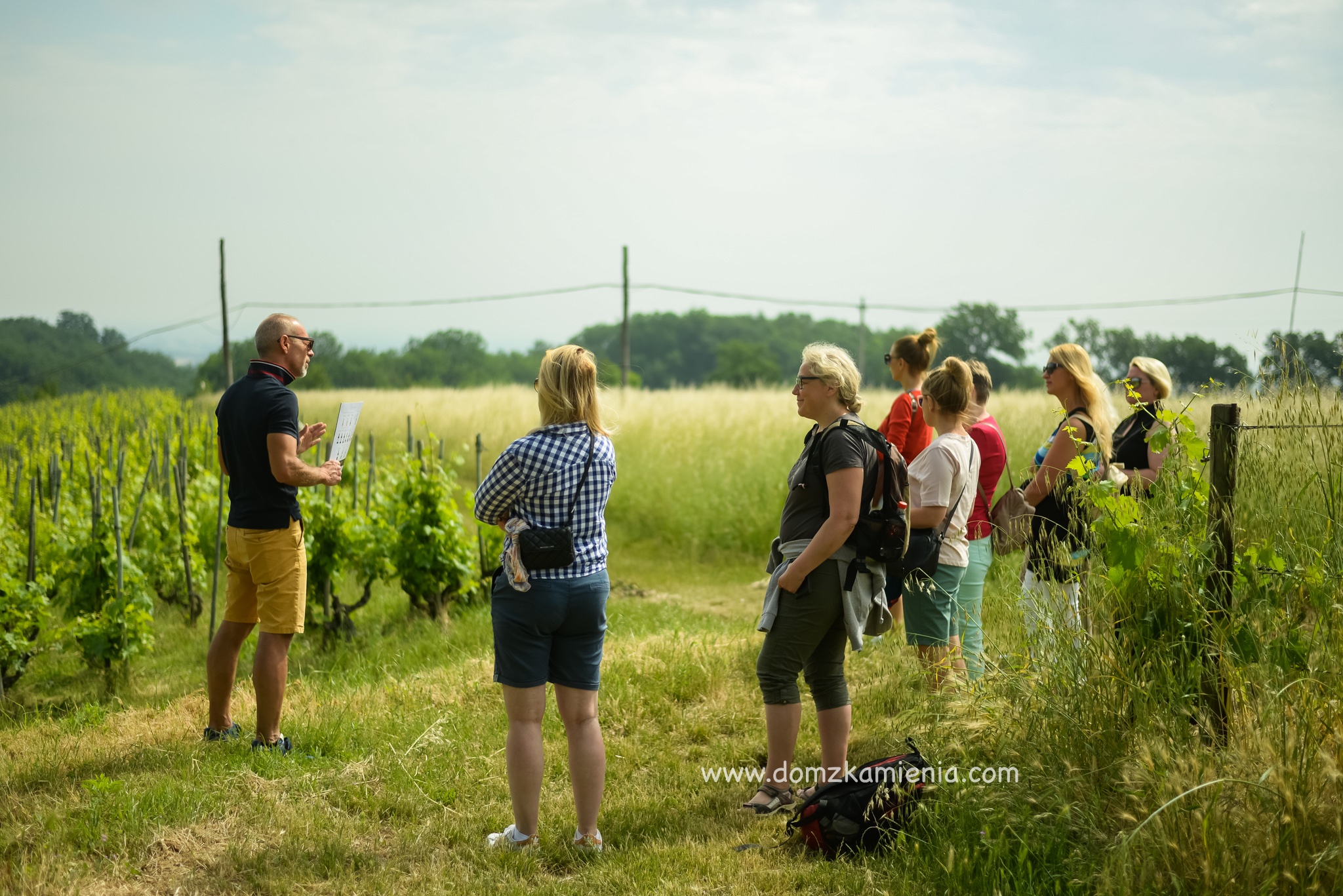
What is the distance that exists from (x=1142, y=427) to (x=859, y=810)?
2.39 metres

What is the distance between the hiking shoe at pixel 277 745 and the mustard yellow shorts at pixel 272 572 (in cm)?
48

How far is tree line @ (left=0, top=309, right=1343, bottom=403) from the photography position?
1576 centimetres

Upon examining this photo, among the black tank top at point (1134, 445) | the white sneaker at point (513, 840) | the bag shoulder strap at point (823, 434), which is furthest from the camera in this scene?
the black tank top at point (1134, 445)

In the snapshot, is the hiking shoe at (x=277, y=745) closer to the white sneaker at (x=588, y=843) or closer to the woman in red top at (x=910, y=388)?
the white sneaker at (x=588, y=843)

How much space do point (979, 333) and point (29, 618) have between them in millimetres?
34615

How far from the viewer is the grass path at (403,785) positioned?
3039 mm

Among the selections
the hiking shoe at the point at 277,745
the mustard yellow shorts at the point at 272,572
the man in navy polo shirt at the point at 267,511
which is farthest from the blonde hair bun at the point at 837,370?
the hiking shoe at the point at 277,745

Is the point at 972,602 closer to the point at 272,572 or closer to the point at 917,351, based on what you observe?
the point at 917,351

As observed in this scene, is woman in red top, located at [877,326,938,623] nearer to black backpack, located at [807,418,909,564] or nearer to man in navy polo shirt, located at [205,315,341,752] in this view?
black backpack, located at [807,418,909,564]

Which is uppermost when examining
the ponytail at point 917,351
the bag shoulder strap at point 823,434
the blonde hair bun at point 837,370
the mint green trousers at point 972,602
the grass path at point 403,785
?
the ponytail at point 917,351

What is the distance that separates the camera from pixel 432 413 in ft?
64.0

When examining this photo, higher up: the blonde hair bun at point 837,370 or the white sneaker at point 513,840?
the blonde hair bun at point 837,370

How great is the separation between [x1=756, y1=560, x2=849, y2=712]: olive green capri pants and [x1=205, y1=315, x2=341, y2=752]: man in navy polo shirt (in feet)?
6.75

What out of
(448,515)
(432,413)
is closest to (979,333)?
(432,413)
